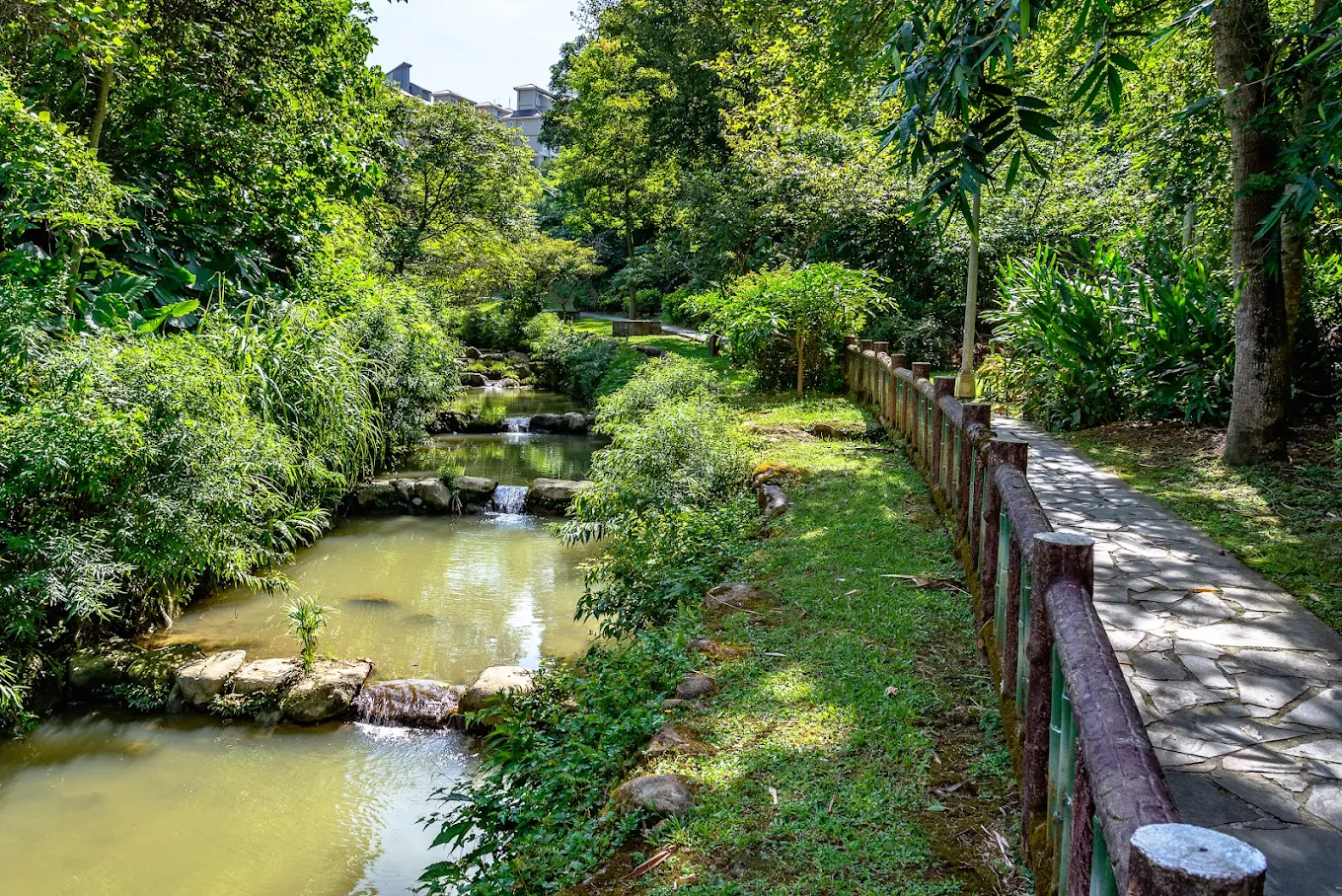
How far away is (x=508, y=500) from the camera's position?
12.5m

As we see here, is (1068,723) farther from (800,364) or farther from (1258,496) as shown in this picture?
(800,364)

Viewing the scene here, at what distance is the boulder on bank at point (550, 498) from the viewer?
12.3m

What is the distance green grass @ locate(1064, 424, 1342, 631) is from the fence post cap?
391 cm

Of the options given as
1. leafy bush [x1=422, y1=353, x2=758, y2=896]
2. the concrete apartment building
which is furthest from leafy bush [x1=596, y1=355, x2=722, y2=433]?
the concrete apartment building

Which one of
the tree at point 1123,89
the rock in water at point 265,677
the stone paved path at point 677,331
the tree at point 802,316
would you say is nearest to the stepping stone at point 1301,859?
the tree at point 1123,89

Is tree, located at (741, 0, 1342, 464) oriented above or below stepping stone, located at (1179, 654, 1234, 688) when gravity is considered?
above

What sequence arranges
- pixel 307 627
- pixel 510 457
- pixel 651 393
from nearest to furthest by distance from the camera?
pixel 307 627 → pixel 651 393 → pixel 510 457

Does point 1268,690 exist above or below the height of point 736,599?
above

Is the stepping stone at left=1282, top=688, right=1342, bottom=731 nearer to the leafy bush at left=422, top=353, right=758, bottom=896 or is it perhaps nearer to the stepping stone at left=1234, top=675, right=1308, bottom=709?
the stepping stone at left=1234, top=675, right=1308, bottom=709

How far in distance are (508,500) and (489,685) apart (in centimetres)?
629

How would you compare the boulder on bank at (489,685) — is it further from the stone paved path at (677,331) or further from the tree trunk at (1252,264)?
the stone paved path at (677,331)

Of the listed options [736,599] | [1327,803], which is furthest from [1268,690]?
[736,599]

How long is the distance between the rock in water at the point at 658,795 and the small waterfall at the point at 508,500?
915cm

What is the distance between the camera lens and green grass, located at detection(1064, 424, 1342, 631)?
15.7 feet
